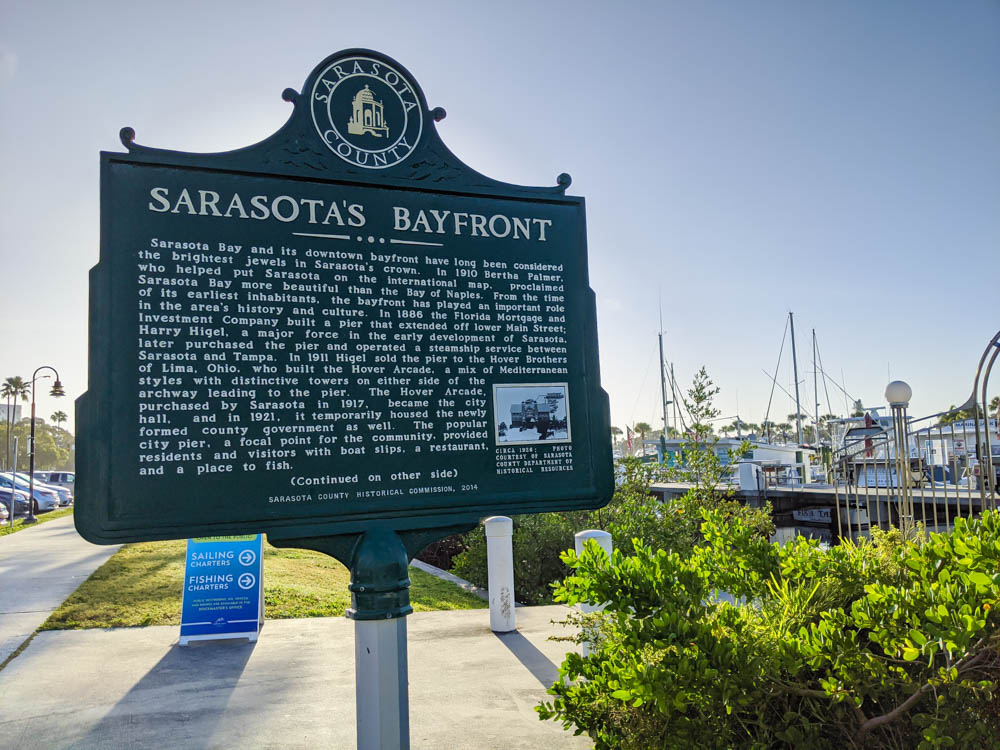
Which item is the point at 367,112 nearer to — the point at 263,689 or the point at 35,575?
the point at 263,689

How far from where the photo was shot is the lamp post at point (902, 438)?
24.2ft

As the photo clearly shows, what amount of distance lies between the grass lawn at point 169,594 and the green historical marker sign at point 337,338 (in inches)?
240

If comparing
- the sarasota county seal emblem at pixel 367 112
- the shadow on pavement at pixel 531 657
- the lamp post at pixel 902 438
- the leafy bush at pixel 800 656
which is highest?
the sarasota county seal emblem at pixel 367 112

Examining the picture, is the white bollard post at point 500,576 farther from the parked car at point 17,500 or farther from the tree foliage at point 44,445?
the tree foliage at point 44,445

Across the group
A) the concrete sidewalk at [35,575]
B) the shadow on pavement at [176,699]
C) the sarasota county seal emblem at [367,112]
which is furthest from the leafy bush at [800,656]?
the concrete sidewalk at [35,575]

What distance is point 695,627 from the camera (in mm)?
3039

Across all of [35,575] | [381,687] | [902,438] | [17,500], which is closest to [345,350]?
[381,687]

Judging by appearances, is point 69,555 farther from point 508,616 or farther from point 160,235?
point 160,235

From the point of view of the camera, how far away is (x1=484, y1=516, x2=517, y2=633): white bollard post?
25.3ft

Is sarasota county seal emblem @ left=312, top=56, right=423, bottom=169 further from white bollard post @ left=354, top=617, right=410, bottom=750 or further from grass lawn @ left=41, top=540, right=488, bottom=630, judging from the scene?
grass lawn @ left=41, top=540, right=488, bottom=630

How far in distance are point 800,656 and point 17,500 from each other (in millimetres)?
28601

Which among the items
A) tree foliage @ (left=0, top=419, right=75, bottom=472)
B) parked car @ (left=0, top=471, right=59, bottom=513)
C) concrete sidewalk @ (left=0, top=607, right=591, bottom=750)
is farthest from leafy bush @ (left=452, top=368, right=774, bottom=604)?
tree foliage @ (left=0, top=419, right=75, bottom=472)

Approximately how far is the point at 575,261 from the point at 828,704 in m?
2.54

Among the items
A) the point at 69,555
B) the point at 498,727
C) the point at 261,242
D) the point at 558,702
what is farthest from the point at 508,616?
the point at 69,555
